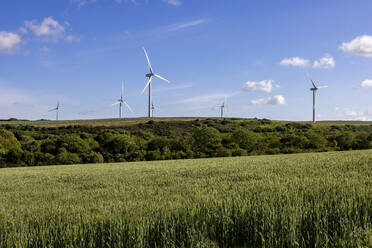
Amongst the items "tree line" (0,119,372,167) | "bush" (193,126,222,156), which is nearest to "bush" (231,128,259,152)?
"tree line" (0,119,372,167)

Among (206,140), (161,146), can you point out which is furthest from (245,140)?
(161,146)

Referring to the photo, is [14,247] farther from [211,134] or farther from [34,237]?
[211,134]

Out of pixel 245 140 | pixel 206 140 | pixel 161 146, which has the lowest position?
pixel 161 146

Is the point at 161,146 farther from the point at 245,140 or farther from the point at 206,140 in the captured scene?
the point at 245,140

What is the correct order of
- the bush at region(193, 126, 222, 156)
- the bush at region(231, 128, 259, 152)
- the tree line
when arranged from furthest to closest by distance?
the bush at region(193, 126, 222, 156), the bush at region(231, 128, 259, 152), the tree line

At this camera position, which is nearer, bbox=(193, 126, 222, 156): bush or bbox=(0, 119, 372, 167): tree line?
bbox=(0, 119, 372, 167): tree line

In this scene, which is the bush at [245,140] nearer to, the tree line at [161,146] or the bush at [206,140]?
the tree line at [161,146]

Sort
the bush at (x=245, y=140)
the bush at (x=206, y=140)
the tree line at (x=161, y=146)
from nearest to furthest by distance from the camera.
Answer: the tree line at (x=161, y=146)
the bush at (x=245, y=140)
the bush at (x=206, y=140)

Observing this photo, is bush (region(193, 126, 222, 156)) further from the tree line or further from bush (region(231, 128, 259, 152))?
bush (region(231, 128, 259, 152))

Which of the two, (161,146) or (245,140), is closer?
(161,146)

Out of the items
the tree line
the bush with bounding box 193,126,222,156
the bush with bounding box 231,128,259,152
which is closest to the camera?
the tree line

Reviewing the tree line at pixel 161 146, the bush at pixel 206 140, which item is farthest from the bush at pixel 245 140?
the bush at pixel 206 140

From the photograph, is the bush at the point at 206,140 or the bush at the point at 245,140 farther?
the bush at the point at 206,140

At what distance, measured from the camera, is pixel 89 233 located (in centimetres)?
457
